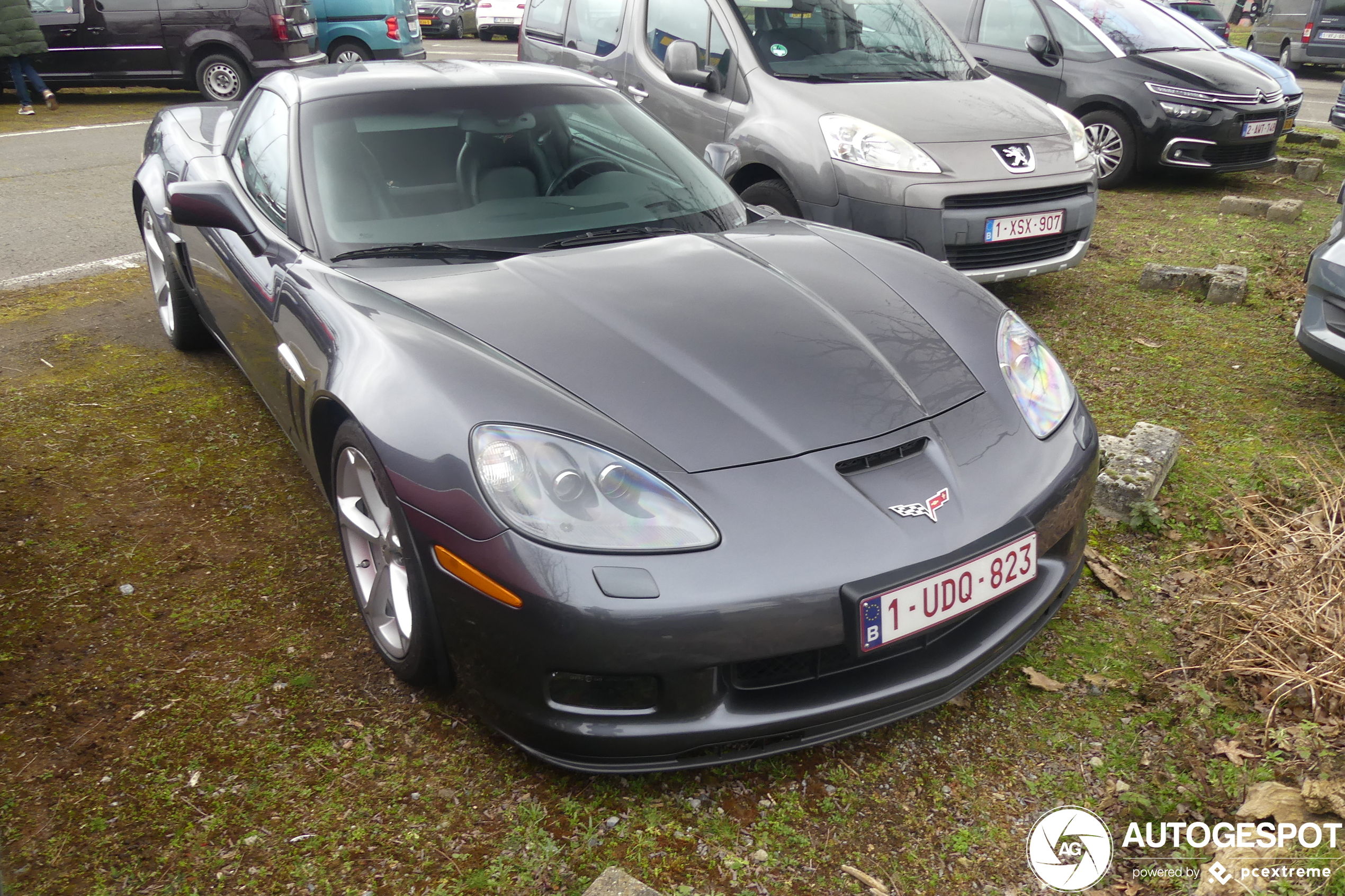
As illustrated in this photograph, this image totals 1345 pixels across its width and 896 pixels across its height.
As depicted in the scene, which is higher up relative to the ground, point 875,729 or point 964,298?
point 964,298

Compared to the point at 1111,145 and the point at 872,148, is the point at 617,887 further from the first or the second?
the point at 1111,145

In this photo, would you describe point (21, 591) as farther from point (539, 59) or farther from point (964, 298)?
point (539, 59)

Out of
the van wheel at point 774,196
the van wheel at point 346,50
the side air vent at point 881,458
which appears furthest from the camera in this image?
the van wheel at point 346,50

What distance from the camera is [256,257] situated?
2.87 m

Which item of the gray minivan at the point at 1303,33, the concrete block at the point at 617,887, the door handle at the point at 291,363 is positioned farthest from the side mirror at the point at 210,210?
the gray minivan at the point at 1303,33

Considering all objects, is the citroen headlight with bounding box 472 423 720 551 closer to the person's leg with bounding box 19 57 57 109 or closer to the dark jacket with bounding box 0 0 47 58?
the dark jacket with bounding box 0 0 47 58

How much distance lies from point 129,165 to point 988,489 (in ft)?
26.6

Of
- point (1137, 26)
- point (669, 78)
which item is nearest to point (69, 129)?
point (669, 78)

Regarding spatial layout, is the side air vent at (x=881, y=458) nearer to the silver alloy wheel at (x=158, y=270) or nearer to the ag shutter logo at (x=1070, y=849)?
the ag shutter logo at (x=1070, y=849)

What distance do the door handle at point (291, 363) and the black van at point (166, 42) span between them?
9.59 metres

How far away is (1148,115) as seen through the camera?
7.48 m

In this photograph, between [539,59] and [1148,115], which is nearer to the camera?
[539,59]

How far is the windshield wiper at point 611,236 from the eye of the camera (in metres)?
2.70

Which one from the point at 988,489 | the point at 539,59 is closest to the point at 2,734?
the point at 988,489
